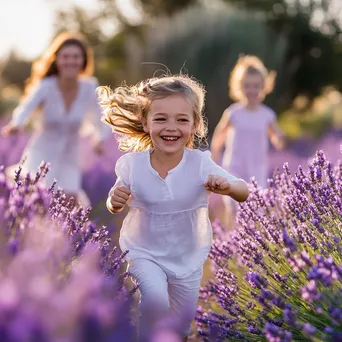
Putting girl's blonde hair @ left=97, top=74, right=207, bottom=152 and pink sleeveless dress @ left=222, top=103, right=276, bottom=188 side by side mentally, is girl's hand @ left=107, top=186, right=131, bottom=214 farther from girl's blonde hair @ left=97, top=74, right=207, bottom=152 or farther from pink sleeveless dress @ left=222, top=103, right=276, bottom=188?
pink sleeveless dress @ left=222, top=103, right=276, bottom=188

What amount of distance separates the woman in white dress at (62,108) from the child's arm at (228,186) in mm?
3005

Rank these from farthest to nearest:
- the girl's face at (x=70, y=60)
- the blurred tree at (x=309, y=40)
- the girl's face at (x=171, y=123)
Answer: the blurred tree at (x=309, y=40)
the girl's face at (x=70, y=60)
the girl's face at (x=171, y=123)

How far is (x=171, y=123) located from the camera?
3211mm

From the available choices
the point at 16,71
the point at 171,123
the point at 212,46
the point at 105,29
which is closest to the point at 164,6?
the point at 105,29

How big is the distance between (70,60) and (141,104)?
275 cm

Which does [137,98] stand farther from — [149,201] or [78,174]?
[78,174]

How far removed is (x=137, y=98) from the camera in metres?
3.46

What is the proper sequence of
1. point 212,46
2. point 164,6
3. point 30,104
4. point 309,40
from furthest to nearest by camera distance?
point 164,6 → point 309,40 → point 212,46 → point 30,104

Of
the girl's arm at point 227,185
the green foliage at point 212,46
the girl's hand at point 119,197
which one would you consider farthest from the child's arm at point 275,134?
the green foliage at point 212,46

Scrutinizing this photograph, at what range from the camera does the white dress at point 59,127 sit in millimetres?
6035

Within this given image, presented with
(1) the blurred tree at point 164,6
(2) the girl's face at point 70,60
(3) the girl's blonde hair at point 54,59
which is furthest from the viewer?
(1) the blurred tree at point 164,6

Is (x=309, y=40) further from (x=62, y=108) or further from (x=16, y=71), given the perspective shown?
(x=62, y=108)

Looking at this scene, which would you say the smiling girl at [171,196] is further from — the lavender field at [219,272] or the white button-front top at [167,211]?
the lavender field at [219,272]

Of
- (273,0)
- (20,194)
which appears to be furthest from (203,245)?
(273,0)
